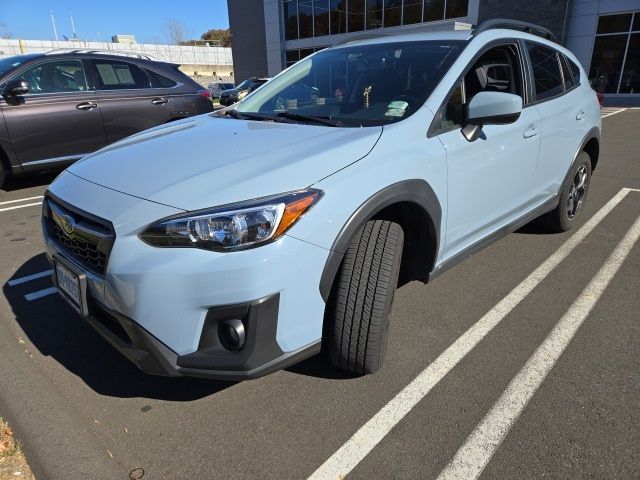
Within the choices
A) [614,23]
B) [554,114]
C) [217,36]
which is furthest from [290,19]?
[217,36]

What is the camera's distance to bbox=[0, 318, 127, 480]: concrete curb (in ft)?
6.24

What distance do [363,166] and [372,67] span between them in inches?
50.3

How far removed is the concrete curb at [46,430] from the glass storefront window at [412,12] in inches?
993

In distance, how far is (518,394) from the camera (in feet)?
7.43

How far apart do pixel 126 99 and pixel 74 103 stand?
27.3 inches

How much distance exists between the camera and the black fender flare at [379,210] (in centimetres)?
193

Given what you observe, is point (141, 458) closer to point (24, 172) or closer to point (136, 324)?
point (136, 324)

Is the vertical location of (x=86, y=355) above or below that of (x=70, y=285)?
below

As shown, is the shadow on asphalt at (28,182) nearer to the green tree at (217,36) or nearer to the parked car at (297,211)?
the parked car at (297,211)

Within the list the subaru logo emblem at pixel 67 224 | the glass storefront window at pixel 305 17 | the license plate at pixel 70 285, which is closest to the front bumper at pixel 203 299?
the license plate at pixel 70 285

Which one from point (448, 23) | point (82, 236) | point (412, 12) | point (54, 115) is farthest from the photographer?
point (412, 12)

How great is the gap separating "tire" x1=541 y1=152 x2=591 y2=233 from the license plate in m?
3.74

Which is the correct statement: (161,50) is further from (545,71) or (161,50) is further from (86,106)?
(545,71)

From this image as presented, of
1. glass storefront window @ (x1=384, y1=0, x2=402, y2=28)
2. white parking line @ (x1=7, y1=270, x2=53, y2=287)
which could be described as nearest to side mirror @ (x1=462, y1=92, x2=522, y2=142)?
white parking line @ (x1=7, y1=270, x2=53, y2=287)
